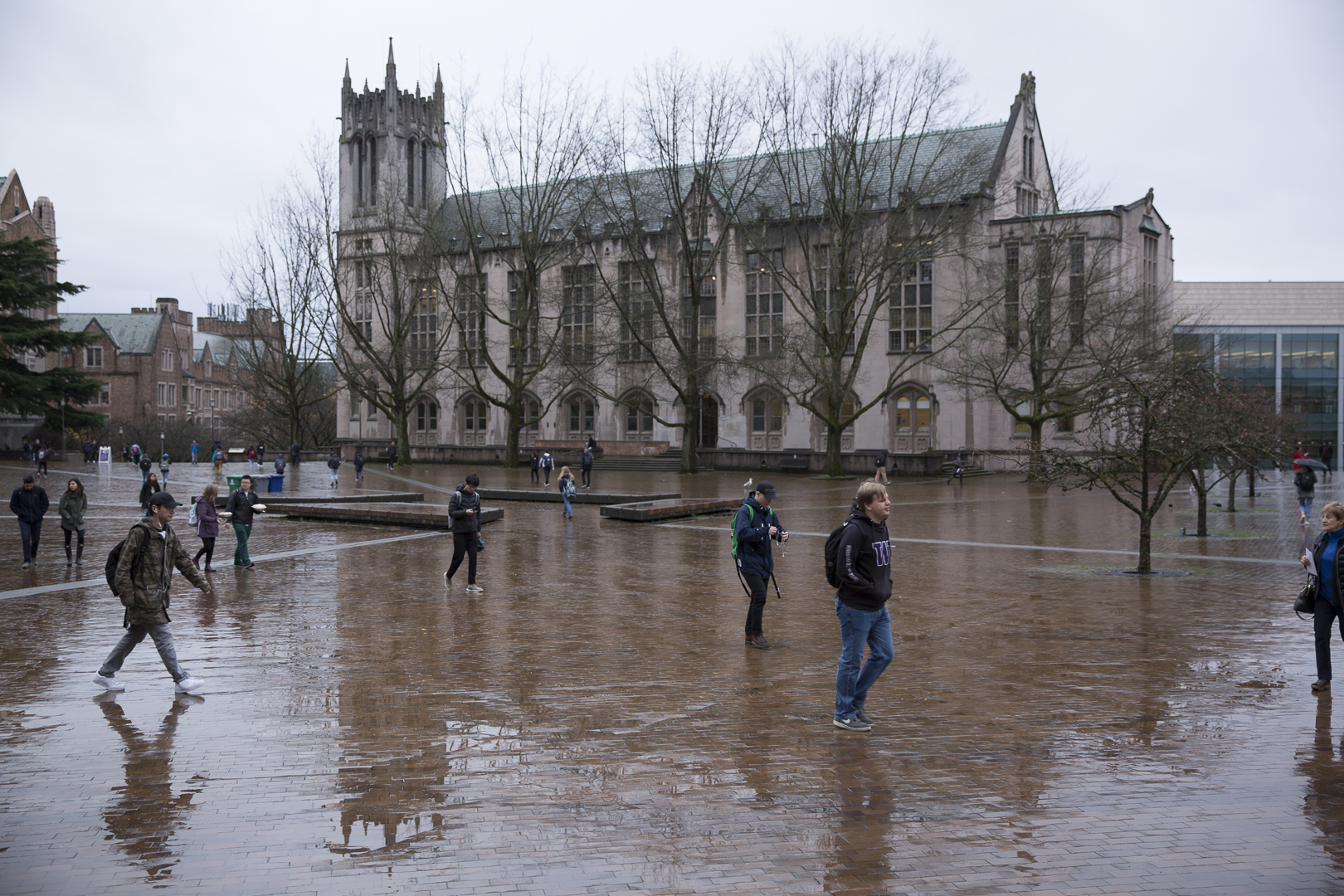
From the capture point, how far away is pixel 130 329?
92.6 m

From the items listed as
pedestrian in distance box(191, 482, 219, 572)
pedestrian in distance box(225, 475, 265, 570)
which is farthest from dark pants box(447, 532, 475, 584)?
pedestrian in distance box(191, 482, 219, 572)

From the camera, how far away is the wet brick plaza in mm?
4699

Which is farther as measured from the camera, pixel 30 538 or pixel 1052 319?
pixel 1052 319

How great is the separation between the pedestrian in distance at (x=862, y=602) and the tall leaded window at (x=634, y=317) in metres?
38.3

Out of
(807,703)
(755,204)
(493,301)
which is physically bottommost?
(807,703)

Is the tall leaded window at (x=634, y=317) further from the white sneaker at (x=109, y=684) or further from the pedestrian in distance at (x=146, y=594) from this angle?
the white sneaker at (x=109, y=684)

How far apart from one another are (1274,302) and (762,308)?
53.4 metres

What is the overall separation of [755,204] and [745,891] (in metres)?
48.6

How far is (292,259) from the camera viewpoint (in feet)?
190

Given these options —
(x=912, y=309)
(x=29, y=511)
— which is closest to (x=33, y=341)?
(x=29, y=511)

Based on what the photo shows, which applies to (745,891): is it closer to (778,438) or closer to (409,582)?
(409,582)

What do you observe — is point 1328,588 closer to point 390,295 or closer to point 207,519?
point 207,519

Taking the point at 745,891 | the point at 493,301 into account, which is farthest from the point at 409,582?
the point at 493,301

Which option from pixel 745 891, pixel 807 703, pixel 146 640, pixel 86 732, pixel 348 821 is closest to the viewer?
pixel 745 891
